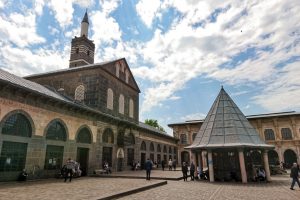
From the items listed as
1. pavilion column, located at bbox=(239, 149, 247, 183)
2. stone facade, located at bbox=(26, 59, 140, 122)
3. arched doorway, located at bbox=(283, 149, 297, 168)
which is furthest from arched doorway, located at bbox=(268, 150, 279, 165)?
stone facade, located at bbox=(26, 59, 140, 122)

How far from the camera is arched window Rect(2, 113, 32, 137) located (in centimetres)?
1311

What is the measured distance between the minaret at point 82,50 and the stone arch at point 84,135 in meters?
14.9

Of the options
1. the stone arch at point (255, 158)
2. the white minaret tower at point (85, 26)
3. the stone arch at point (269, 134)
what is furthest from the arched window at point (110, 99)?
the stone arch at point (269, 134)

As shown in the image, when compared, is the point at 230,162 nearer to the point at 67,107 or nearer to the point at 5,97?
the point at 67,107

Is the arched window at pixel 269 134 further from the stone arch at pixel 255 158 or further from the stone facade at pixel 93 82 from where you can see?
the stone facade at pixel 93 82

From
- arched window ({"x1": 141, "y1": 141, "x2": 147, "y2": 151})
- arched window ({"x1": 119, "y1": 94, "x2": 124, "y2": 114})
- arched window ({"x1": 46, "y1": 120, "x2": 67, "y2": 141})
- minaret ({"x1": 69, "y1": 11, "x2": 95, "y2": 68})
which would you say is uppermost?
minaret ({"x1": 69, "y1": 11, "x2": 95, "y2": 68})

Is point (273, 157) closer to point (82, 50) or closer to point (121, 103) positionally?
point (121, 103)

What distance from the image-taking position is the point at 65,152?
17.1m

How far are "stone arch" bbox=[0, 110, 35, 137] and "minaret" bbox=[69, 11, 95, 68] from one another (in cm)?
1858

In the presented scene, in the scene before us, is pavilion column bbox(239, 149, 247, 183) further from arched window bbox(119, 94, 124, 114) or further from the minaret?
the minaret

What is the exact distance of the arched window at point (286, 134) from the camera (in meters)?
36.3

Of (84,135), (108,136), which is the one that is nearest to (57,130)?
(84,135)

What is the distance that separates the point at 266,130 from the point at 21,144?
36994 mm

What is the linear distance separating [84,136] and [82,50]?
55.6ft
